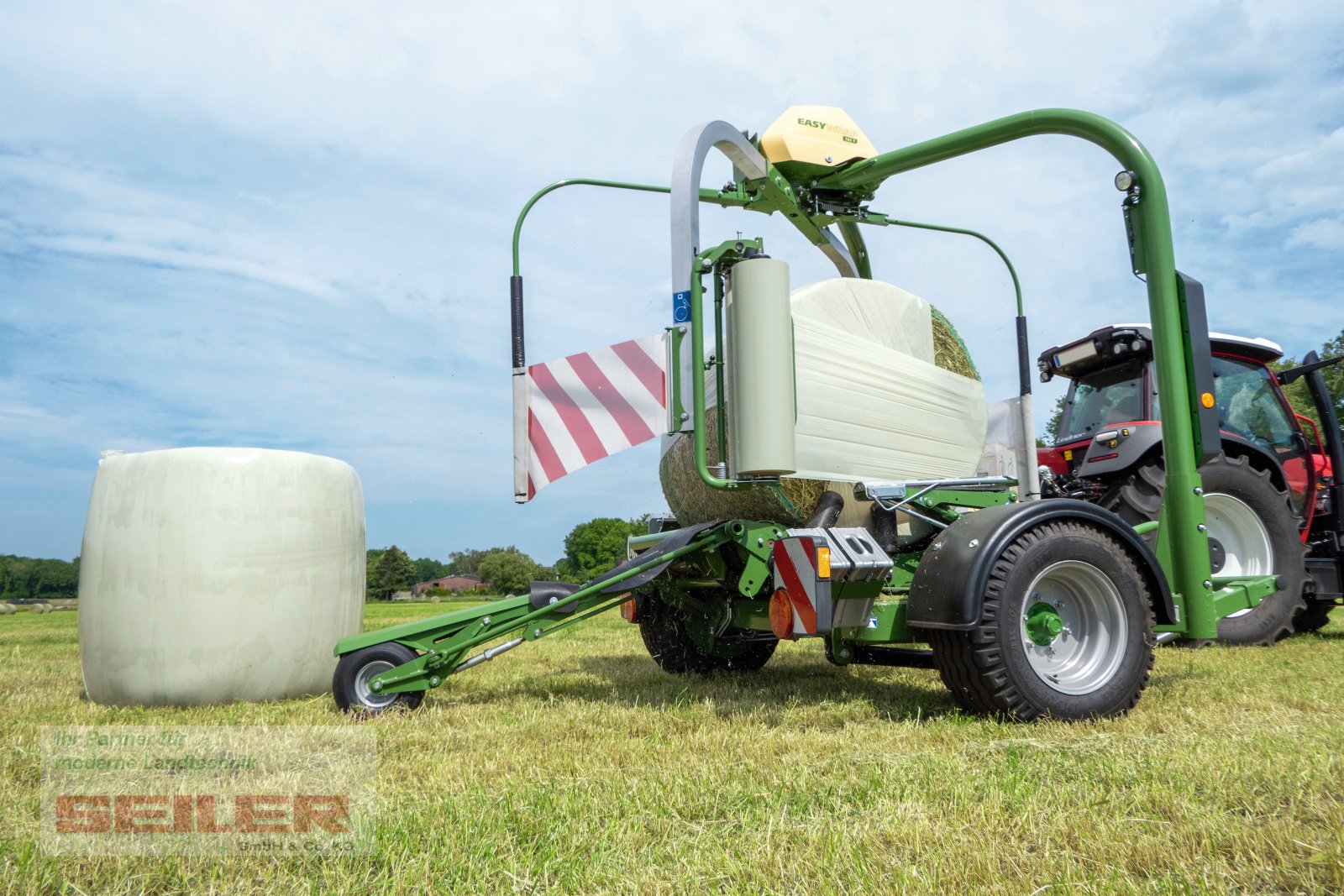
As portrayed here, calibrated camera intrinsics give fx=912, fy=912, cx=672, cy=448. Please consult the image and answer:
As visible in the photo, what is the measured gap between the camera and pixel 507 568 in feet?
243

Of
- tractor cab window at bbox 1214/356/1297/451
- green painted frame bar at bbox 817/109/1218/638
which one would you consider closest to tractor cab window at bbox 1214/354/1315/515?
tractor cab window at bbox 1214/356/1297/451

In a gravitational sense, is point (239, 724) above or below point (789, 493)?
below

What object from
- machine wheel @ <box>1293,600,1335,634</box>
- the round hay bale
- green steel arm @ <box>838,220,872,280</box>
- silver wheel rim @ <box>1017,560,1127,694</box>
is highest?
green steel arm @ <box>838,220,872,280</box>

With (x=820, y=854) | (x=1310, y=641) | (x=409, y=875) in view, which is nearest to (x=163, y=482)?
(x=409, y=875)

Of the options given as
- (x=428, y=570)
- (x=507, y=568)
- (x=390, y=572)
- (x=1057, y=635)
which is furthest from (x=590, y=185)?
(x=428, y=570)

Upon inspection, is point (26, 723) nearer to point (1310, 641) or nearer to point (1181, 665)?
point (1181, 665)

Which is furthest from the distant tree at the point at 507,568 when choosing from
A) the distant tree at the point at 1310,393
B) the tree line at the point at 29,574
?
the distant tree at the point at 1310,393

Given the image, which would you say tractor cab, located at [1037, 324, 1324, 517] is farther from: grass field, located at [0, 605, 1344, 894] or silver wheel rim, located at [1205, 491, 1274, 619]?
grass field, located at [0, 605, 1344, 894]

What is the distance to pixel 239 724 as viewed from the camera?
13.1ft

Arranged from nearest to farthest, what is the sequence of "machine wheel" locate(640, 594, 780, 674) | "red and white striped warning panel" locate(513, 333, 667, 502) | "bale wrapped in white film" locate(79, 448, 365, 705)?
"bale wrapped in white film" locate(79, 448, 365, 705)
"red and white striped warning panel" locate(513, 333, 667, 502)
"machine wheel" locate(640, 594, 780, 674)

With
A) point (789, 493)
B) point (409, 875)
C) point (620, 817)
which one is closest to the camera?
point (409, 875)

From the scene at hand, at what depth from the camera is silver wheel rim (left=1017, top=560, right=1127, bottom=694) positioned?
13.2 feet

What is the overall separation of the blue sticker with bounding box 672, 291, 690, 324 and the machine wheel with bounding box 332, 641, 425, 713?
6.81 feet

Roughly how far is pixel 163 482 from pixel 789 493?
10.5ft
